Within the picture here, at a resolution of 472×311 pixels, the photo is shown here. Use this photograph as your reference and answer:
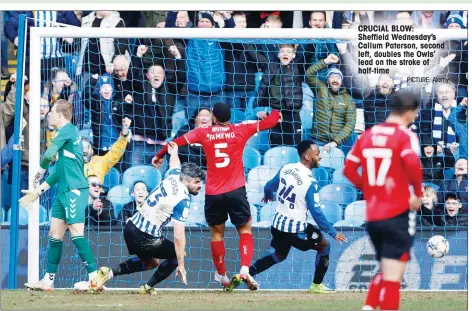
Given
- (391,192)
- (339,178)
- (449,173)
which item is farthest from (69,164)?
(449,173)

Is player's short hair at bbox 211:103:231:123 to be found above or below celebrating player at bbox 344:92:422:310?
above

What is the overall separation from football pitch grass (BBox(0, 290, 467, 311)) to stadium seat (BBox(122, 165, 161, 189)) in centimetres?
236

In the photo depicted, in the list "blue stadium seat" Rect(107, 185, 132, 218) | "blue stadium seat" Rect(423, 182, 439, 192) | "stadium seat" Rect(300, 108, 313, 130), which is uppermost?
"stadium seat" Rect(300, 108, 313, 130)

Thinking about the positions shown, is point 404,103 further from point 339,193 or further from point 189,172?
point 339,193

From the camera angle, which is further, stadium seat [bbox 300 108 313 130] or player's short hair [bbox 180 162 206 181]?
stadium seat [bbox 300 108 313 130]

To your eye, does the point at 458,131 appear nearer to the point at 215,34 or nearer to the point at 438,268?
the point at 438,268

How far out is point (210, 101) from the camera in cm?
1418

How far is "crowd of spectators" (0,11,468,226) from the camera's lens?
13781 millimetres

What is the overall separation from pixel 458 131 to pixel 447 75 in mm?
756

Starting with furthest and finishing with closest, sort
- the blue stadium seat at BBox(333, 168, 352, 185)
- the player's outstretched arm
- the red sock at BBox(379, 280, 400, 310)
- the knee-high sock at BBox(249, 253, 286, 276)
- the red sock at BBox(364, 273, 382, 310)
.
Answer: the blue stadium seat at BBox(333, 168, 352, 185), the knee-high sock at BBox(249, 253, 286, 276), the player's outstretched arm, the red sock at BBox(364, 273, 382, 310), the red sock at BBox(379, 280, 400, 310)

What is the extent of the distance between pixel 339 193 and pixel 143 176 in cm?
244

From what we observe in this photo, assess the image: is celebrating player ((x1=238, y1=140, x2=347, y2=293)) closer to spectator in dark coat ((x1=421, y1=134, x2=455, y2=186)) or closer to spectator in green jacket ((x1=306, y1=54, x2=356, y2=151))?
spectator in green jacket ((x1=306, y1=54, x2=356, y2=151))

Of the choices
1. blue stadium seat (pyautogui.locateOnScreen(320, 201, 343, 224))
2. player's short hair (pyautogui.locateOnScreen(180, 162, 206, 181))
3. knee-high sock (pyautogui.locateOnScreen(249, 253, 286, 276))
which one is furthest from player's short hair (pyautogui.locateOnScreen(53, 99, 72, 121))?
blue stadium seat (pyautogui.locateOnScreen(320, 201, 343, 224))

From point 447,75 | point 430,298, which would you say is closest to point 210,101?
point 447,75
